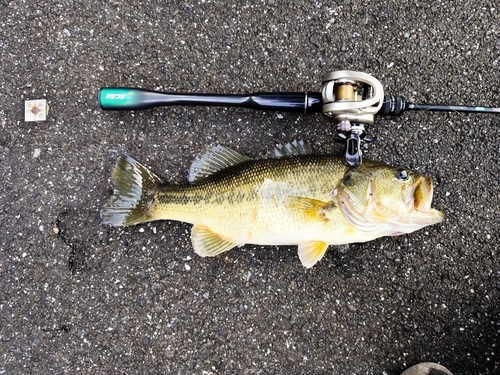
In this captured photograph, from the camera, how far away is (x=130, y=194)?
2.48 m

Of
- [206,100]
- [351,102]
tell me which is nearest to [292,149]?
[351,102]

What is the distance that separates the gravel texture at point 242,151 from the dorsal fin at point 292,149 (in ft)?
0.69

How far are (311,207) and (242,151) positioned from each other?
690 mm

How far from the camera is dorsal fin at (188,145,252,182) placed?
2475 millimetres

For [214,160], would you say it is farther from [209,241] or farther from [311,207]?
[311,207]

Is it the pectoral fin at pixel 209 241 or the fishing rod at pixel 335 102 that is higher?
the fishing rod at pixel 335 102

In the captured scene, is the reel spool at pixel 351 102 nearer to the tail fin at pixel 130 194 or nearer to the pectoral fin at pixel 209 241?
the pectoral fin at pixel 209 241

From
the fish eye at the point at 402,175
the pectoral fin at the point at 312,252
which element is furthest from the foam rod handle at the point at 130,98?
the fish eye at the point at 402,175

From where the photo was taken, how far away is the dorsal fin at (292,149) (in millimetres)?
2412

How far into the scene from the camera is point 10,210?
265 centimetres

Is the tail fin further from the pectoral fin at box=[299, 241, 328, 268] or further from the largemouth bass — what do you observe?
the pectoral fin at box=[299, 241, 328, 268]

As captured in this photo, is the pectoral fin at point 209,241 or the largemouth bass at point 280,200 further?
the pectoral fin at point 209,241

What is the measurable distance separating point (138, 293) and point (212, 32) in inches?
72.1

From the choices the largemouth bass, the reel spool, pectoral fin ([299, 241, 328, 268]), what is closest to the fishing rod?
the reel spool
